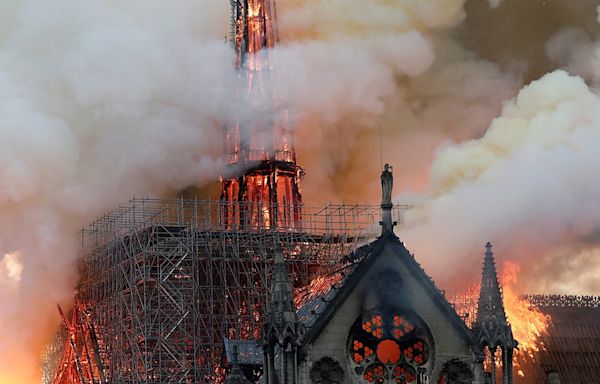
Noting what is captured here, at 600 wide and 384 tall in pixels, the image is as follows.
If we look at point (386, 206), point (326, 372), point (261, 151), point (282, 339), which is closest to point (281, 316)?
point (282, 339)

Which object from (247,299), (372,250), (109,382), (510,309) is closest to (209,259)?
(247,299)

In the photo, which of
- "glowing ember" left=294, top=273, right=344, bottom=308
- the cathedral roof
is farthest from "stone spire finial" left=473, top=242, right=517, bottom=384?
"glowing ember" left=294, top=273, right=344, bottom=308

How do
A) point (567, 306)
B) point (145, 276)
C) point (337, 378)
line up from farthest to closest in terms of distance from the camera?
point (567, 306) < point (145, 276) < point (337, 378)

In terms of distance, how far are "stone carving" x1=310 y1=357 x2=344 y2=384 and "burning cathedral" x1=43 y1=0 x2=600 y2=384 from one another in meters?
0.07

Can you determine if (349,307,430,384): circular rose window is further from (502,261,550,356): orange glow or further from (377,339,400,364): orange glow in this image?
(502,261,550,356): orange glow

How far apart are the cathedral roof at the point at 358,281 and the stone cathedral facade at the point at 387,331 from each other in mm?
48

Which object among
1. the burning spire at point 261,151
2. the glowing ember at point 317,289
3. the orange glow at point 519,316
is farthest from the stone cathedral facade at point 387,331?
the burning spire at point 261,151

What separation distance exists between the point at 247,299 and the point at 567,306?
27724mm

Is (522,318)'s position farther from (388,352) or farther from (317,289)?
(388,352)

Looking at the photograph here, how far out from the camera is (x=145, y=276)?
129 meters

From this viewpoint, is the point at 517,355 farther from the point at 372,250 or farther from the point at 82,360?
the point at 372,250

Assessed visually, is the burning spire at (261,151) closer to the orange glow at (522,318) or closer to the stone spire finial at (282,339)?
the orange glow at (522,318)

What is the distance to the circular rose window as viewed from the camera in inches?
3093

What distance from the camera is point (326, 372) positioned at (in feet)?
256
